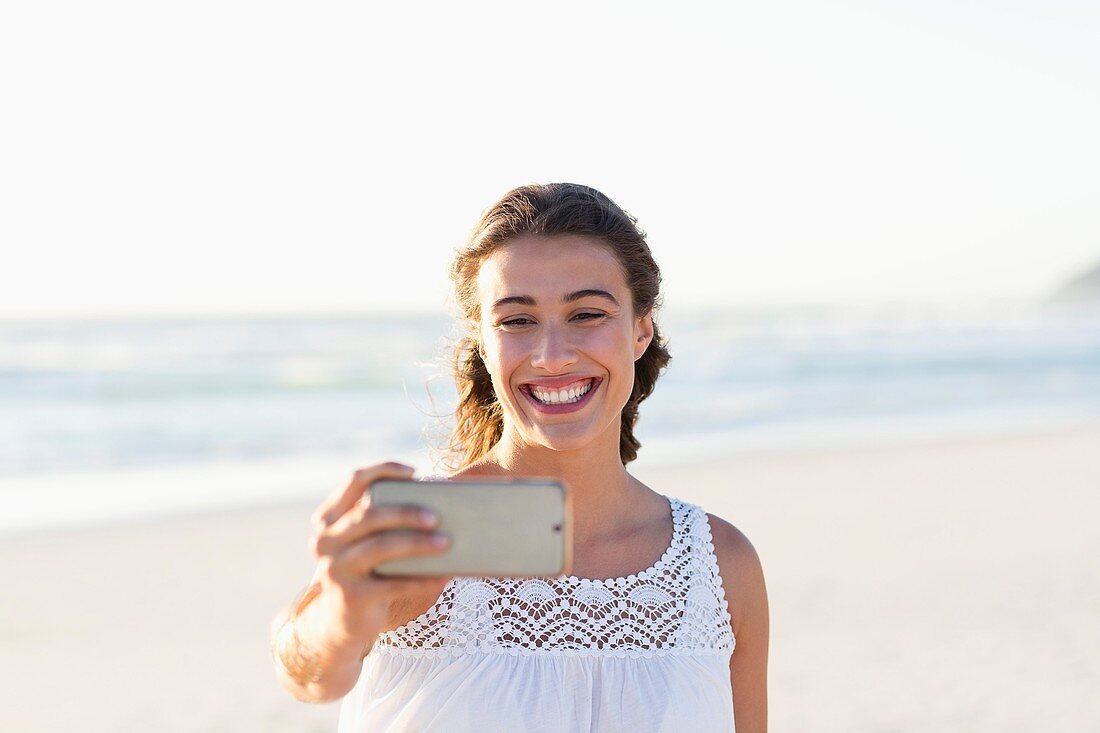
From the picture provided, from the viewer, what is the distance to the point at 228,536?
954 centimetres

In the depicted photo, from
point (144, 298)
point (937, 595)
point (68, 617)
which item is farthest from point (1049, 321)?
point (68, 617)

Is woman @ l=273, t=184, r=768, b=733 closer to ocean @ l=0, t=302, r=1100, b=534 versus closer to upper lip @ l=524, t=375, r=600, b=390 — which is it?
upper lip @ l=524, t=375, r=600, b=390

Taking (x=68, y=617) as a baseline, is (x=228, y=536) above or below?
above

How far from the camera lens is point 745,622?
2879 millimetres

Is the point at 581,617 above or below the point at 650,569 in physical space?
below

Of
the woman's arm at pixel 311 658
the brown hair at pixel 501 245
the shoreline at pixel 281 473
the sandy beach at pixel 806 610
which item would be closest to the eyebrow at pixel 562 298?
the brown hair at pixel 501 245

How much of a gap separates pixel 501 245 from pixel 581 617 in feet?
2.90

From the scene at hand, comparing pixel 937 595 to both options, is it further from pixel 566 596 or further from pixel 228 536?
pixel 566 596

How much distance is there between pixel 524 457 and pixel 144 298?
4146 cm

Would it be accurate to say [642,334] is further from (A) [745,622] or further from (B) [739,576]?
(A) [745,622]

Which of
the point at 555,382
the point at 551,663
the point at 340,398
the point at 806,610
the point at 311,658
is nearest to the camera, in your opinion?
the point at 311,658

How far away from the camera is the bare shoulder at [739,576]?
Result: 2877 mm

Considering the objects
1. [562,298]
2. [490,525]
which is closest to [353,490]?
[490,525]

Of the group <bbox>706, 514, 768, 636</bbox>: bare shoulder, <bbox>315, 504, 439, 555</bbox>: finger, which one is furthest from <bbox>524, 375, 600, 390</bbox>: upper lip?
<bbox>315, 504, 439, 555</bbox>: finger
